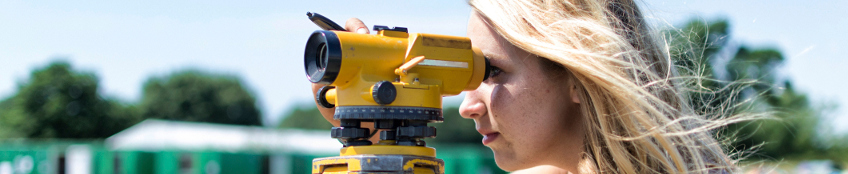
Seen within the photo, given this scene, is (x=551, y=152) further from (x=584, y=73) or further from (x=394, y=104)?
(x=394, y=104)

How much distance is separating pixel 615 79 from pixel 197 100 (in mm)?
77739

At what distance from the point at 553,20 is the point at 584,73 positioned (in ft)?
0.64

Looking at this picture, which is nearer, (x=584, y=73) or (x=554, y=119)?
(x=584, y=73)

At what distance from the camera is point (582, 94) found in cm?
212

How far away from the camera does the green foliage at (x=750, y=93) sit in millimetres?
2455

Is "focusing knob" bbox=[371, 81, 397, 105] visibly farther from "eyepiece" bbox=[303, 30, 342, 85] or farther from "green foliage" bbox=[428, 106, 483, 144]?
"green foliage" bbox=[428, 106, 483, 144]

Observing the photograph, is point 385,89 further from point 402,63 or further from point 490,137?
point 490,137

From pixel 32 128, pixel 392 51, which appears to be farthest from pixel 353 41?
pixel 32 128

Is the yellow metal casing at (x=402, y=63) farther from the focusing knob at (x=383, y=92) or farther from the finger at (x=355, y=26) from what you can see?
the finger at (x=355, y=26)

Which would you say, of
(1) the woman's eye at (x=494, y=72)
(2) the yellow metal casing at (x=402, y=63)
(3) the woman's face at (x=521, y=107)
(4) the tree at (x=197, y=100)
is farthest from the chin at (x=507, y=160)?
(4) the tree at (x=197, y=100)

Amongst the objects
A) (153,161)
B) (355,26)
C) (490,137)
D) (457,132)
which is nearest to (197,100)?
(457,132)

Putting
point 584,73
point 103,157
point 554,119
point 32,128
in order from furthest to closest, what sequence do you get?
1. point 32,128
2. point 103,157
3. point 554,119
4. point 584,73

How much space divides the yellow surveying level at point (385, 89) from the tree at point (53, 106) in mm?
61587

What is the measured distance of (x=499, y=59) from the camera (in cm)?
210
